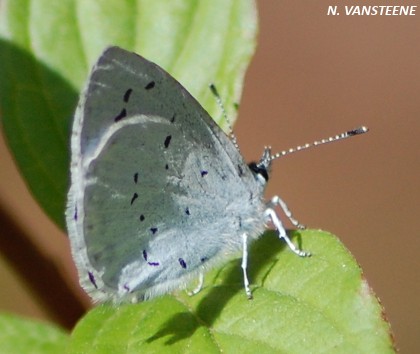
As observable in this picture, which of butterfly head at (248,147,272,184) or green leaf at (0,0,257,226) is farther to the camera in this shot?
butterfly head at (248,147,272,184)

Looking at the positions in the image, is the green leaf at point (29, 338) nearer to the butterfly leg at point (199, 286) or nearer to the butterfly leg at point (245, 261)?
the butterfly leg at point (199, 286)

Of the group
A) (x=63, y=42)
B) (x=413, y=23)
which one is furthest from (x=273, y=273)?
(x=413, y=23)

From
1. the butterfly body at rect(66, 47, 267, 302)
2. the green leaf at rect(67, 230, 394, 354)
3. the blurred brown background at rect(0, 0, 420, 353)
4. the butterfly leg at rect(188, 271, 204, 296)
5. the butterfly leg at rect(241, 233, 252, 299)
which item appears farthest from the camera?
the blurred brown background at rect(0, 0, 420, 353)

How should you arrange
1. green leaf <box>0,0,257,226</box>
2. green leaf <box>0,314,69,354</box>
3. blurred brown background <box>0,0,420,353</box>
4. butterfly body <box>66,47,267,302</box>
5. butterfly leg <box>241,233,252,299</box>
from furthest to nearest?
blurred brown background <box>0,0,420,353</box>, green leaf <box>0,314,69,354</box>, green leaf <box>0,0,257,226</box>, butterfly leg <box>241,233,252,299</box>, butterfly body <box>66,47,267,302</box>

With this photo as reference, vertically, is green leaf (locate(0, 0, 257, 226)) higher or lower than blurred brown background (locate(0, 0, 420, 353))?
higher

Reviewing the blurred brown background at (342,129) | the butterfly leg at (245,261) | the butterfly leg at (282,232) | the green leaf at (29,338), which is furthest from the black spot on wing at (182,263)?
the blurred brown background at (342,129)

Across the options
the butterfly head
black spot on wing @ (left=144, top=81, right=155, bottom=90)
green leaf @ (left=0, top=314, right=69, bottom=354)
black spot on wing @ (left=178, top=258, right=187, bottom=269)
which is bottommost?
green leaf @ (left=0, top=314, right=69, bottom=354)

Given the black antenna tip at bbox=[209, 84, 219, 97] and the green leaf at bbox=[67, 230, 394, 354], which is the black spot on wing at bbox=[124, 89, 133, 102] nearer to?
the black antenna tip at bbox=[209, 84, 219, 97]

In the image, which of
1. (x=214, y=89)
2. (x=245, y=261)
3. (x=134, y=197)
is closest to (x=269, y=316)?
(x=245, y=261)

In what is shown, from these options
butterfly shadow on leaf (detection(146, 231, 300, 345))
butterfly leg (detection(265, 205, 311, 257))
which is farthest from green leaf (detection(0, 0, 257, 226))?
butterfly shadow on leaf (detection(146, 231, 300, 345))
